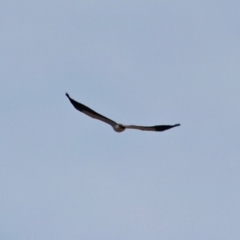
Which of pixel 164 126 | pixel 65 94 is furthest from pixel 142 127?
pixel 65 94

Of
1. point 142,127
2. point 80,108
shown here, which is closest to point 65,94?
point 80,108

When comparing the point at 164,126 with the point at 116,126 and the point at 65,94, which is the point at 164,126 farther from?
the point at 65,94

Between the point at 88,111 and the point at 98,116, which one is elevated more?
the point at 88,111

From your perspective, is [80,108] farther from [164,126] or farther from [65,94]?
[164,126]

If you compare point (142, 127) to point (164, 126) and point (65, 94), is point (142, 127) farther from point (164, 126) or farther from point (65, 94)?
point (65, 94)
